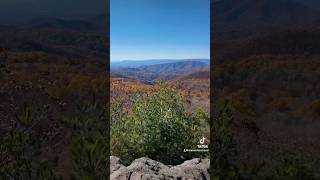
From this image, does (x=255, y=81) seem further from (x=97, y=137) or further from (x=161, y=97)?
(x=97, y=137)

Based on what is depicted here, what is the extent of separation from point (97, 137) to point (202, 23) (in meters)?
3.80

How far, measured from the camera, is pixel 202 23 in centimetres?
656

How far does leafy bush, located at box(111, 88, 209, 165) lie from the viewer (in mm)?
6387

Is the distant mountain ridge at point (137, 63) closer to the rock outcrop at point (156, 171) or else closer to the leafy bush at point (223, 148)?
the rock outcrop at point (156, 171)

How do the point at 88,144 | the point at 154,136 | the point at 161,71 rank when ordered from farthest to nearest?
the point at 161,71
the point at 154,136
the point at 88,144

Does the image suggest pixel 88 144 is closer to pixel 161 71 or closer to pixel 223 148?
pixel 223 148

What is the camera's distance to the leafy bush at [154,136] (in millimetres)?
6387

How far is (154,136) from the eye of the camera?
6.39m

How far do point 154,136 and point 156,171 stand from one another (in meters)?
1.19

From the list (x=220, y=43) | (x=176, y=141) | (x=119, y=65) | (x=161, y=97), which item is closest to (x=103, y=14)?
(x=119, y=65)

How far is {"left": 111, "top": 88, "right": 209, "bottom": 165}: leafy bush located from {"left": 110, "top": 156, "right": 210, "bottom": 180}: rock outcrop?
2.50 ft

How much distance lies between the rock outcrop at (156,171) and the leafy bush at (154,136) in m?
0.76

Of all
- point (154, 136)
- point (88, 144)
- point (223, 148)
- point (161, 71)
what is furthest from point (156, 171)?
point (161, 71)

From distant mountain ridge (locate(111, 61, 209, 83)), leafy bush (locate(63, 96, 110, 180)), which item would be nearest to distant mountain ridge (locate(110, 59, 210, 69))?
distant mountain ridge (locate(111, 61, 209, 83))
